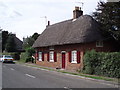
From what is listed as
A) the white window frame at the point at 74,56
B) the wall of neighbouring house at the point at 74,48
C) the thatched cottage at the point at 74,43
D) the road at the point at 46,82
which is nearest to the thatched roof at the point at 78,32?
the thatched cottage at the point at 74,43

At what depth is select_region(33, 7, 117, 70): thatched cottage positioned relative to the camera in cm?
2067

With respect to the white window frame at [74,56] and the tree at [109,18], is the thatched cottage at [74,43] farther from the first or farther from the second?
the tree at [109,18]

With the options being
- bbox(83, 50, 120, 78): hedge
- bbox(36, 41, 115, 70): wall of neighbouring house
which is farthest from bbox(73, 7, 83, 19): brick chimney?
bbox(83, 50, 120, 78): hedge

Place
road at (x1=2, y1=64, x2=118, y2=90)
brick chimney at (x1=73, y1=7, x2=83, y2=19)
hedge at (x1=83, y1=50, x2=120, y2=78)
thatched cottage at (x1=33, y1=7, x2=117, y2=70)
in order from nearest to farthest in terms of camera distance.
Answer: road at (x1=2, y1=64, x2=118, y2=90)
hedge at (x1=83, y1=50, x2=120, y2=78)
thatched cottage at (x1=33, y1=7, x2=117, y2=70)
brick chimney at (x1=73, y1=7, x2=83, y2=19)

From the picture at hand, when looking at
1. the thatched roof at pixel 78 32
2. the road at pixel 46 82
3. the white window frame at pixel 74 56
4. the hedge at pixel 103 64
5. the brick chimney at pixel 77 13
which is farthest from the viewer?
the brick chimney at pixel 77 13

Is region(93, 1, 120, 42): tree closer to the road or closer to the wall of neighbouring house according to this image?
the wall of neighbouring house

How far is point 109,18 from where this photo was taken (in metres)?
19.1

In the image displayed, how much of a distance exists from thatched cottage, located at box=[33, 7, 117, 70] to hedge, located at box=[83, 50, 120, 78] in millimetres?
2282

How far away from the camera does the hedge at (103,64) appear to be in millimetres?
14906

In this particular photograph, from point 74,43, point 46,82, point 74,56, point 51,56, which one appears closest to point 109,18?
point 74,43

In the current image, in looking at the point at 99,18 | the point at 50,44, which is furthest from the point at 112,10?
the point at 50,44

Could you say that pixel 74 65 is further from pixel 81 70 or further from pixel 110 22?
pixel 110 22

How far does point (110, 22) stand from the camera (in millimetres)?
19125

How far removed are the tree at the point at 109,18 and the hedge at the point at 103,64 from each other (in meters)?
3.61
